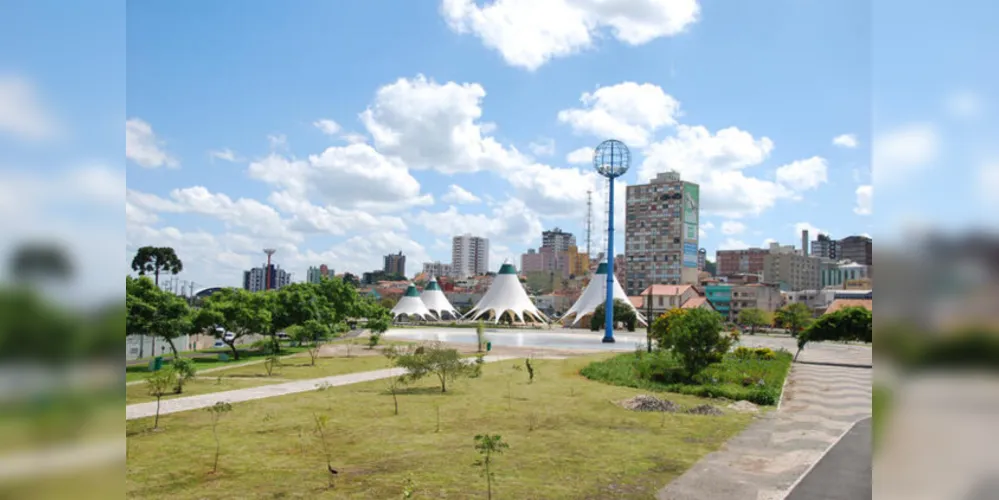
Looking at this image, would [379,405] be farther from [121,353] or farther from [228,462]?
[121,353]

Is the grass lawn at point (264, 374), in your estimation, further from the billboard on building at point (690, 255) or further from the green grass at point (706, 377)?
the billboard on building at point (690, 255)

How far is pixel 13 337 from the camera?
2.58m

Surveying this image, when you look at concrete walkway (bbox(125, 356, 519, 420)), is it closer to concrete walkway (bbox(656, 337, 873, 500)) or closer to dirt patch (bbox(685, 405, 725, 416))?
dirt patch (bbox(685, 405, 725, 416))

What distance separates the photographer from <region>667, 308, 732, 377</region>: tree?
65.2 feet

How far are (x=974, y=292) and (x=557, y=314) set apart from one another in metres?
102

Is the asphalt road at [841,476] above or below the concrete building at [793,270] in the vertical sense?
below

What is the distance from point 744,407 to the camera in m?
15.7

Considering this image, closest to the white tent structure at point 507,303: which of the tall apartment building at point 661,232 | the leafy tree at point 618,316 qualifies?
the leafy tree at point 618,316

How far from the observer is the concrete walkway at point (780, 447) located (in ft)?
28.6

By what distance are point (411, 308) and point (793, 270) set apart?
59.4m

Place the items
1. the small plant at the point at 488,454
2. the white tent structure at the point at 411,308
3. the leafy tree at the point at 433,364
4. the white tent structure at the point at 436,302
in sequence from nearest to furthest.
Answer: the small plant at the point at 488,454 < the leafy tree at the point at 433,364 < the white tent structure at the point at 411,308 < the white tent structure at the point at 436,302

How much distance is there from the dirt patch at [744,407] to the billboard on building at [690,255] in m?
85.3

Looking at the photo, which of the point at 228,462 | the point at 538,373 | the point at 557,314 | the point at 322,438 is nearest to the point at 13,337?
the point at 228,462

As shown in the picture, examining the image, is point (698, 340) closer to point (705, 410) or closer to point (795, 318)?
point (705, 410)
